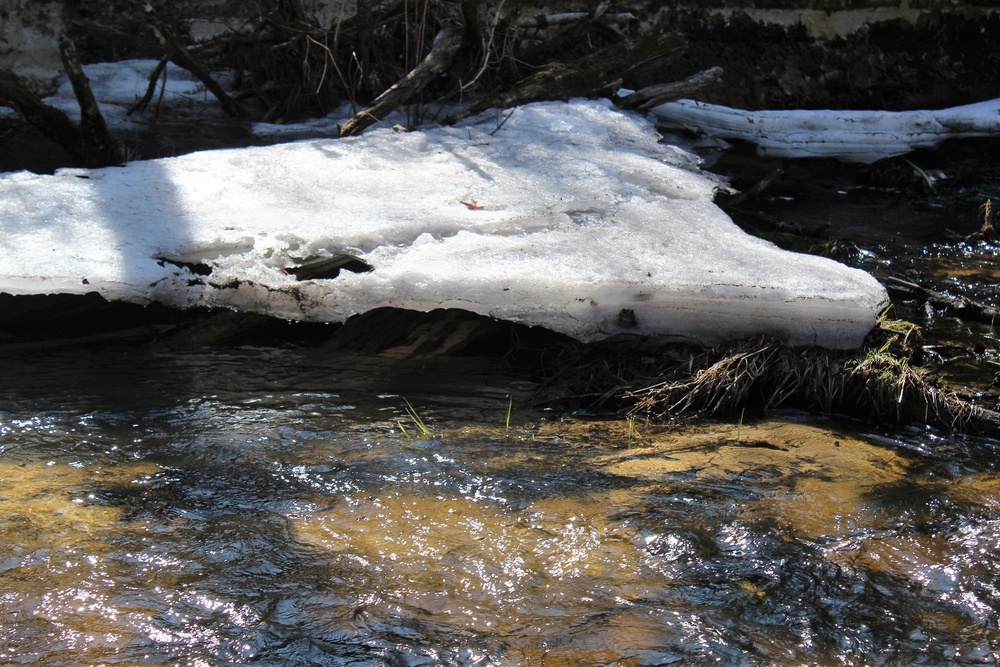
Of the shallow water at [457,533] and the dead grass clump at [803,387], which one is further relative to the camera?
the dead grass clump at [803,387]

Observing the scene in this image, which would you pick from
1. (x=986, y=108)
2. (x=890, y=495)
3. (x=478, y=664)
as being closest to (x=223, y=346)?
(x=478, y=664)

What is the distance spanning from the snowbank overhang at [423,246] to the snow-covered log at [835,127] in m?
1.84

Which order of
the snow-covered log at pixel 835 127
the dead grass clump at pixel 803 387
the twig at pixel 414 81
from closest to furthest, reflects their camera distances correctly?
the dead grass clump at pixel 803 387
the twig at pixel 414 81
the snow-covered log at pixel 835 127

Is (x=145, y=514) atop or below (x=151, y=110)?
below

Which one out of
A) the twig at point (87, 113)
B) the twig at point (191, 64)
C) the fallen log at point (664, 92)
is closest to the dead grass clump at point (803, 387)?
the fallen log at point (664, 92)

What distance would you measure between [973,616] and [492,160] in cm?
356

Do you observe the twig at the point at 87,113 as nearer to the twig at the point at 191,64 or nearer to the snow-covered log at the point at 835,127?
the twig at the point at 191,64

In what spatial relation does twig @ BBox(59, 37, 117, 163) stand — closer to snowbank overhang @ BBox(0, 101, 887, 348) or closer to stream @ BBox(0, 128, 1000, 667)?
snowbank overhang @ BBox(0, 101, 887, 348)

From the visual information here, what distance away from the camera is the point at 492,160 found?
5297mm

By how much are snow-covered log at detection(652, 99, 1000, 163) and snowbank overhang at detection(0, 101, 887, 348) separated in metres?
1.84

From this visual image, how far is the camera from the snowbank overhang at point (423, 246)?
394cm

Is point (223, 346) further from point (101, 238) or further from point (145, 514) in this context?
point (145, 514)

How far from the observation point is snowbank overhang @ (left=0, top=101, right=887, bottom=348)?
3.94 meters

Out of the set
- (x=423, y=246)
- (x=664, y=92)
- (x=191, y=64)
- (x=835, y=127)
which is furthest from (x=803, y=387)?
(x=191, y=64)
